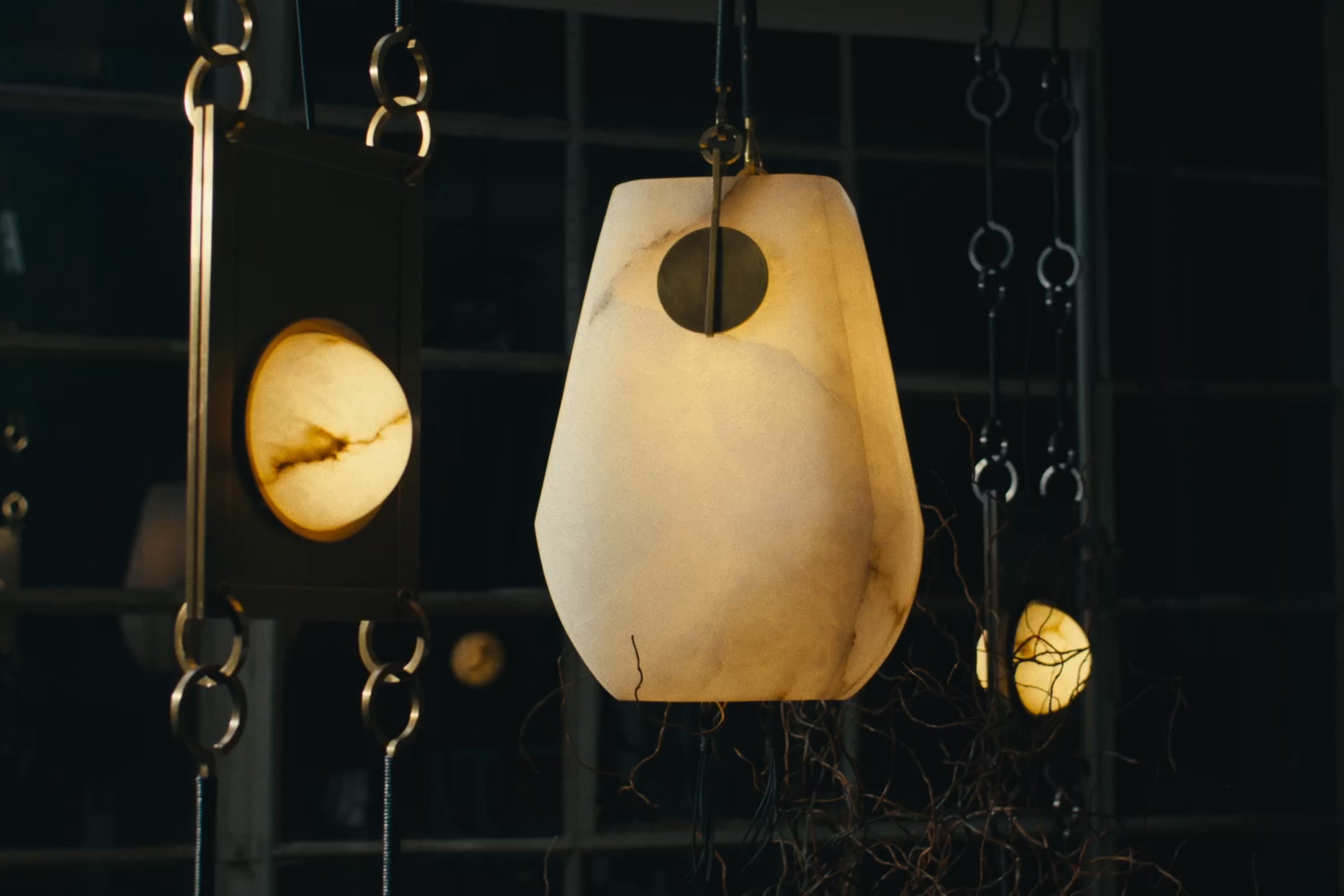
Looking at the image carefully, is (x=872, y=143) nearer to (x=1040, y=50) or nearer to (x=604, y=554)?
(x=1040, y=50)

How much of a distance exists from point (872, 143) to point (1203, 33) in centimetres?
82

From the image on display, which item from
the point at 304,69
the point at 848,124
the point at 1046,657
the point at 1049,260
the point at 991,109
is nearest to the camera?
the point at 304,69

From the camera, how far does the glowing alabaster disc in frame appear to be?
76cm

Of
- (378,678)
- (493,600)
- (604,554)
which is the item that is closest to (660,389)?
(604,554)

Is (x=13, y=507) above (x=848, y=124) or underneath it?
underneath

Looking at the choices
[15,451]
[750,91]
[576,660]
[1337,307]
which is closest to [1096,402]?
[1337,307]

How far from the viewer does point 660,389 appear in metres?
1.02

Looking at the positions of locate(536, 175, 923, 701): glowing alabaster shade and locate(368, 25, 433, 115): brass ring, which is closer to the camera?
locate(368, 25, 433, 115): brass ring

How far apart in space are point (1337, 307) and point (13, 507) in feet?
8.90

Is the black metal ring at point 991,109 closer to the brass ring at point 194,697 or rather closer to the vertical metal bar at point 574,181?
the brass ring at point 194,697

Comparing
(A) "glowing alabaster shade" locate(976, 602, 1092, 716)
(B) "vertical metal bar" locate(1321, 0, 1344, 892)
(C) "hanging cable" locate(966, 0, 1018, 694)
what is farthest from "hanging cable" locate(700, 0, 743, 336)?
(B) "vertical metal bar" locate(1321, 0, 1344, 892)

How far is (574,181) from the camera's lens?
3096 millimetres

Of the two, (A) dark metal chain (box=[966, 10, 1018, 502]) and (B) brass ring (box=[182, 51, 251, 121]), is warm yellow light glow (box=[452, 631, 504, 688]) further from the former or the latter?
(B) brass ring (box=[182, 51, 251, 121])

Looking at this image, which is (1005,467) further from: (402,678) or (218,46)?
(218,46)
